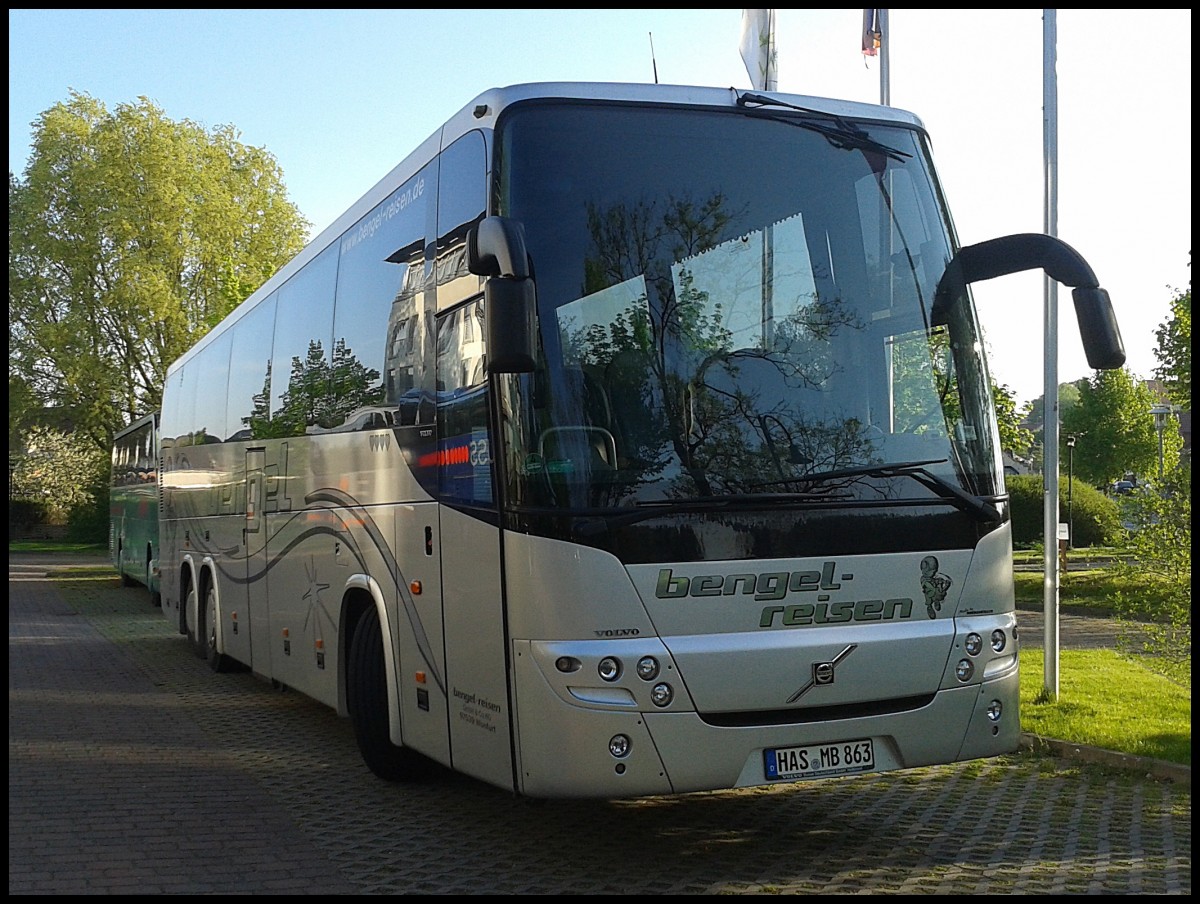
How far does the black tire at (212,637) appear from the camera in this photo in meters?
14.6

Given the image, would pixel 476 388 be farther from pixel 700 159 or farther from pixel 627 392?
pixel 700 159

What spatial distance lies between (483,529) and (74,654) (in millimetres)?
12496

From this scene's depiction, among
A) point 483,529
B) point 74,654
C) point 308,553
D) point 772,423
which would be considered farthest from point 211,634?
point 772,423

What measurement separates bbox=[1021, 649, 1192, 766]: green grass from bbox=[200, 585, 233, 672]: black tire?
8241 mm

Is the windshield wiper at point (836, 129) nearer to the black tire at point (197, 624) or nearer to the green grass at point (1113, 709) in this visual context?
the green grass at point (1113, 709)

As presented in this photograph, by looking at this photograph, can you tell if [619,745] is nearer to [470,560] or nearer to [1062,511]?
[470,560]

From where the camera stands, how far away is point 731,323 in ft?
21.2

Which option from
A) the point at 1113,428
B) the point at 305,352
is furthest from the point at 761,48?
the point at 1113,428

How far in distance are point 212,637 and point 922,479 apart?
33.7 ft

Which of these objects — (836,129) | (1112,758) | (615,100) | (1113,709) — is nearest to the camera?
(615,100)

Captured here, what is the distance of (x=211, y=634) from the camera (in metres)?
15.0

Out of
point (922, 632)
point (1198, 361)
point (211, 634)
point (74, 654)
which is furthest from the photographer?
point (74, 654)

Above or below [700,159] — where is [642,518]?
below

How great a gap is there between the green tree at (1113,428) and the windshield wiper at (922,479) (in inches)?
2076
